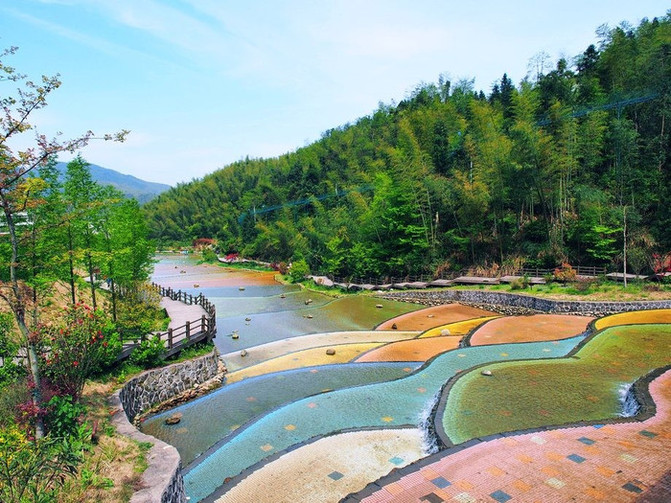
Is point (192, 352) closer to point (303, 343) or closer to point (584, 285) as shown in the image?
point (303, 343)

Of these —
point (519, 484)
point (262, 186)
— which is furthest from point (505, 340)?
point (262, 186)

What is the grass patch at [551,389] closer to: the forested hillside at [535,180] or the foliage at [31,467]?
the foliage at [31,467]

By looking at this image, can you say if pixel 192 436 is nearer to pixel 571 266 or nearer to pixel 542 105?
pixel 571 266

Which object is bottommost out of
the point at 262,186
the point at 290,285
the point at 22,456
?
the point at 290,285

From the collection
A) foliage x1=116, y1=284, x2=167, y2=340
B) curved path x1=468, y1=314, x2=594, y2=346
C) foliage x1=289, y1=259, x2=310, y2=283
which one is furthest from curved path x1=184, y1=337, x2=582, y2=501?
foliage x1=289, y1=259, x2=310, y2=283

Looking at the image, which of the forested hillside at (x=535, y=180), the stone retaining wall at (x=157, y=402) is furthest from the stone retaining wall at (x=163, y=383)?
the forested hillside at (x=535, y=180)

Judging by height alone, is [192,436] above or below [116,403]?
below

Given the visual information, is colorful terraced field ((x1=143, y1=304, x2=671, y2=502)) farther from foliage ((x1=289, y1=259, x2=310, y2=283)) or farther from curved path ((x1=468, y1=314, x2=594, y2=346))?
foliage ((x1=289, y1=259, x2=310, y2=283))
